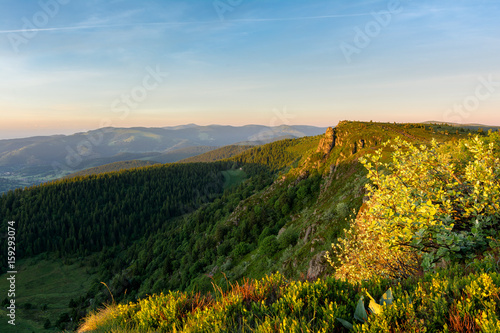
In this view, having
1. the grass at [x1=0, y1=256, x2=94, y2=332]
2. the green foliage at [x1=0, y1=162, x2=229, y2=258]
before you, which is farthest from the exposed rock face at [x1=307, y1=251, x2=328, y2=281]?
the green foliage at [x1=0, y1=162, x2=229, y2=258]

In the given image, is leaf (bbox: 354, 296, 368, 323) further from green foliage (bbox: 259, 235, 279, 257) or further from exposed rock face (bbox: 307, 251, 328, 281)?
green foliage (bbox: 259, 235, 279, 257)

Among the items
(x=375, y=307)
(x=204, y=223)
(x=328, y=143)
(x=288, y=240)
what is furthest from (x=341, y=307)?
(x=204, y=223)

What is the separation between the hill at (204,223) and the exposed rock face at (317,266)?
11cm

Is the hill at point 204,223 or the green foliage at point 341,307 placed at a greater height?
the green foliage at point 341,307

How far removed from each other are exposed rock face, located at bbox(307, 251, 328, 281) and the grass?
9975 centimetres

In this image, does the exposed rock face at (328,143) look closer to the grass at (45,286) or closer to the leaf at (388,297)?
the leaf at (388,297)

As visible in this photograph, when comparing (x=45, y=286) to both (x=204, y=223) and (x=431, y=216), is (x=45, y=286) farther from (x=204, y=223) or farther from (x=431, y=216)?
(x=431, y=216)

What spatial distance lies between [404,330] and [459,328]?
0.81m

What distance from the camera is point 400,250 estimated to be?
24.0ft

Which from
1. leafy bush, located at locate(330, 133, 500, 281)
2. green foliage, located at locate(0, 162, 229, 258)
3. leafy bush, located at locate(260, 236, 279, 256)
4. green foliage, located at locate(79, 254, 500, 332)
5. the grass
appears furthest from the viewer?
green foliage, located at locate(0, 162, 229, 258)

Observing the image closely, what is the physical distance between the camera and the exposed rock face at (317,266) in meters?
18.2

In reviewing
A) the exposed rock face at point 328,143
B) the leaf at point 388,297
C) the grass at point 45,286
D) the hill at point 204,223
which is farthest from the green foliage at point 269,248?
the grass at point 45,286

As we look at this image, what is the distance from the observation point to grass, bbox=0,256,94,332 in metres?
84.5

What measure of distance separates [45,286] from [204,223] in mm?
91210
